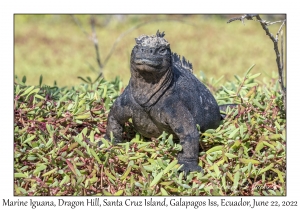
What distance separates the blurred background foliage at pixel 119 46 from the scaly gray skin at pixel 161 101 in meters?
3.68

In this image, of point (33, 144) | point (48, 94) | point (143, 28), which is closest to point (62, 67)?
point (143, 28)

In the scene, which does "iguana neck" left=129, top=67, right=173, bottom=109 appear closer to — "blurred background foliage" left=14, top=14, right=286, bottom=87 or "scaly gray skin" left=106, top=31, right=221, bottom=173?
"scaly gray skin" left=106, top=31, right=221, bottom=173

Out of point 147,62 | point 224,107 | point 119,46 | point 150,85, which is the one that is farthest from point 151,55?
point 119,46

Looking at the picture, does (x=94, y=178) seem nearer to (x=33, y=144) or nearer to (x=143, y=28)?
(x=33, y=144)

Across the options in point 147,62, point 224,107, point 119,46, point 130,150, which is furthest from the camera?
point 119,46

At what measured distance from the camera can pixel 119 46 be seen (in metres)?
8.61

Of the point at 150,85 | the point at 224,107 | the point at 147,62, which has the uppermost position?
the point at 147,62

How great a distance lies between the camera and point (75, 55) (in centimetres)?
816

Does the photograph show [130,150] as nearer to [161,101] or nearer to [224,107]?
[161,101]

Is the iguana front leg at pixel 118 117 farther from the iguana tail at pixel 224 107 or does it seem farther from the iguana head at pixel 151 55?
the iguana tail at pixel 224 107

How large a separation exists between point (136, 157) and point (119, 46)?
5.82 metres

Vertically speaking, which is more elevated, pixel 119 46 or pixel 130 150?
pixel 119 46

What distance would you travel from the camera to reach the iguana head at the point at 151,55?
2.83m

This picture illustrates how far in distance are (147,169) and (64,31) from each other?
22.0 feet
